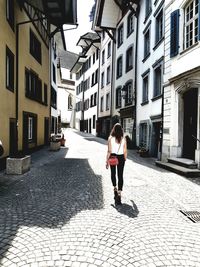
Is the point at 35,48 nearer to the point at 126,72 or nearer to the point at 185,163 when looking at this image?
the point at 126,72

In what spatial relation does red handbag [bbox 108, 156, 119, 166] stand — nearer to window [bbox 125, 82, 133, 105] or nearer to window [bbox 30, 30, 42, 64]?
window [bbox 30, 30, 42, 64]

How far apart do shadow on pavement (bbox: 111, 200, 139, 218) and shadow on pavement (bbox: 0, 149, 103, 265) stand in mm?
424

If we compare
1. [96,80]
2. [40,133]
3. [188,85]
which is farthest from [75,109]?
[188,85]

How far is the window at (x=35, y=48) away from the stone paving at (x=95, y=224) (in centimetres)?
1027

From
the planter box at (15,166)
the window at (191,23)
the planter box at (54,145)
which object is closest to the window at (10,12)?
the planter box at (15,166)

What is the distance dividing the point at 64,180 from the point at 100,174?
1579 millimetres

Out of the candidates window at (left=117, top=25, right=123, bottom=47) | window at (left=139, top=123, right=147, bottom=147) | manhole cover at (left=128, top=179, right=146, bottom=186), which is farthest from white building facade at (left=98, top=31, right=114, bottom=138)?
manhole cover at (left=128, top=179, right=146, bottom=186)

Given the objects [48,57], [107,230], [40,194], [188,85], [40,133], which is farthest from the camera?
[48,57]

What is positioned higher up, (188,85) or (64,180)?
(188,85)

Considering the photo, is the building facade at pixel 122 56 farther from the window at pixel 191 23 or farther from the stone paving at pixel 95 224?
the stone paving at pixel 95 224

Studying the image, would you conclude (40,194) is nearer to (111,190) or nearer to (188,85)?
(111,190)

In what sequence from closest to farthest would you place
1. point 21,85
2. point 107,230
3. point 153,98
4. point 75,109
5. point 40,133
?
point 107,230
point 21,85
point 153,98
point 40,133
point 75,109

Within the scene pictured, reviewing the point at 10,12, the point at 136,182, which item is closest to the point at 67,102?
the point at 10,12

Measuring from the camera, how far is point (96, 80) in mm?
34531
